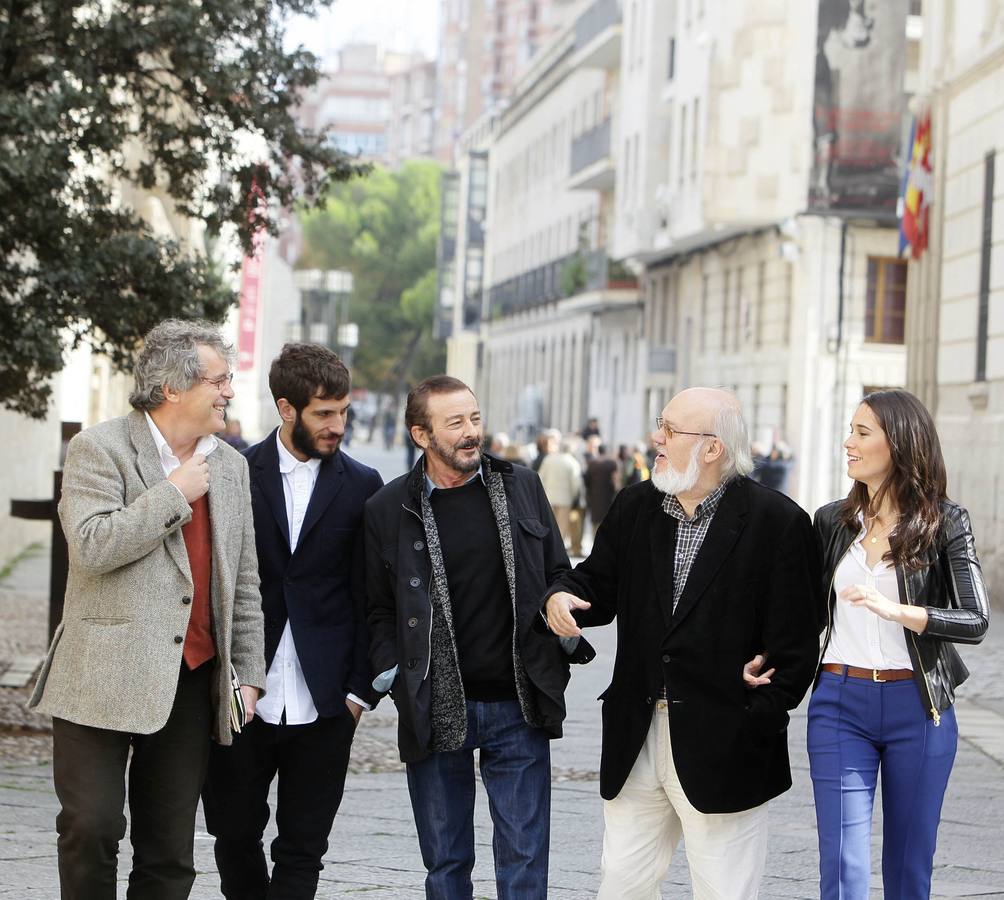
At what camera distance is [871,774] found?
18.5 feet

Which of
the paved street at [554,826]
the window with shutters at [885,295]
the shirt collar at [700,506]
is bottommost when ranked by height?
the paved street at [554,826]

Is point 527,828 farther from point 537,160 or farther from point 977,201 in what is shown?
point 537,160

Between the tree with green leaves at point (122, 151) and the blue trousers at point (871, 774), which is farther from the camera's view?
the tree with green leaves at point (122, 151)

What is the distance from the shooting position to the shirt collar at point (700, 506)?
17.9 feet

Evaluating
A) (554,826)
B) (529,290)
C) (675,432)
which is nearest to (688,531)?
(675,432)

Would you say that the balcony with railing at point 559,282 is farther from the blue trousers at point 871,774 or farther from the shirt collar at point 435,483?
the blue trousers at point 871,774

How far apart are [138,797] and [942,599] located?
7.26ft

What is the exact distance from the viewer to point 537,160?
69812mm

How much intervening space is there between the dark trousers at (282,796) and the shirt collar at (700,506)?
1.15m

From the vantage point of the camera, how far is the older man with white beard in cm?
532

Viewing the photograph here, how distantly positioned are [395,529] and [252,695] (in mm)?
608

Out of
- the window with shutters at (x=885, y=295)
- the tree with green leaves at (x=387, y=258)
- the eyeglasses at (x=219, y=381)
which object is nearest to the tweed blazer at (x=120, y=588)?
the eyeglasses at (x=219, y=381)

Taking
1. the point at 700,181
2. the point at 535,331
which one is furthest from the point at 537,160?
the point at 700,181

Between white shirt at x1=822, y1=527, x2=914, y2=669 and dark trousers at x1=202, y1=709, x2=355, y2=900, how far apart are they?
1.42 m
